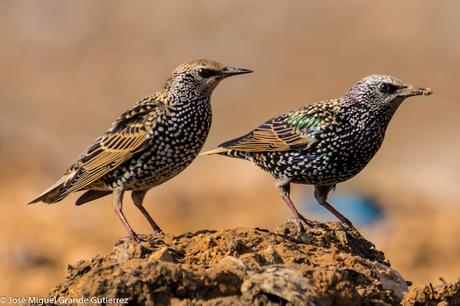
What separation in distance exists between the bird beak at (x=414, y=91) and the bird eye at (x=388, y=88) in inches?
2.6

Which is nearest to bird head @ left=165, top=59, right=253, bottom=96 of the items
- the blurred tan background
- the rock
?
the rock

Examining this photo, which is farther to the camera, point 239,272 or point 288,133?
point 288,133

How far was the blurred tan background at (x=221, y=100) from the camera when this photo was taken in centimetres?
1523

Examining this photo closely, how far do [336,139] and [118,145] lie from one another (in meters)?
1.71

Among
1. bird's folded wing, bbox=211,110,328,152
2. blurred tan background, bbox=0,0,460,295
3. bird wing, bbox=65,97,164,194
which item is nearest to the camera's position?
bird wing, bbox=65,97,164,194

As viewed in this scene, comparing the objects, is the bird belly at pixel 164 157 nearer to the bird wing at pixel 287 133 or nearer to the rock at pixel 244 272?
the bird wing at pixel 287 133

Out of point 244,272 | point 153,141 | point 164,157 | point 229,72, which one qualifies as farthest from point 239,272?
point 229,72

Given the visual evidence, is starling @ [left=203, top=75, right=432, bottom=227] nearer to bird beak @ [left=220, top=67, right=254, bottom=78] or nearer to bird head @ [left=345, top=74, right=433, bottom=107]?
bird head @ [left=345, top=74, right=433, bottom=107]

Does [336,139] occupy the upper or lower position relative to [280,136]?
lower

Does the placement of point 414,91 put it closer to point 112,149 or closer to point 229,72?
point 229,72

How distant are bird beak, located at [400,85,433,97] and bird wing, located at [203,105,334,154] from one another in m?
0.59

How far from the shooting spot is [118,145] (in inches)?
368

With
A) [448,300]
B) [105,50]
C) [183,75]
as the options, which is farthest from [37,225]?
[105,50]

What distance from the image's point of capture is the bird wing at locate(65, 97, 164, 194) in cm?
912
